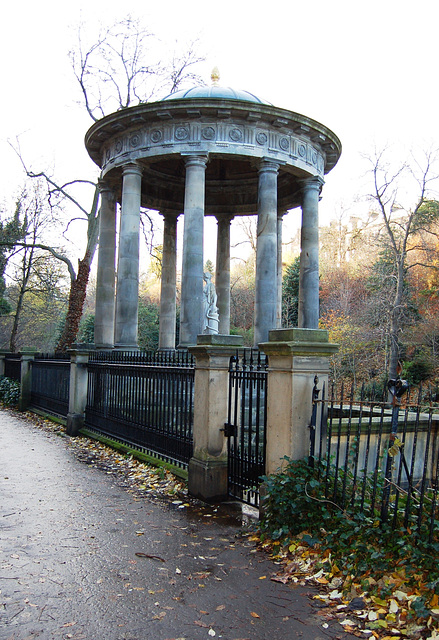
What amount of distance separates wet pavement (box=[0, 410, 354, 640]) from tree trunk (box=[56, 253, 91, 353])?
62.3 ft

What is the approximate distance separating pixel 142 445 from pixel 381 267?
26028 millimetres

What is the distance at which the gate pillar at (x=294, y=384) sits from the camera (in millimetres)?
5945

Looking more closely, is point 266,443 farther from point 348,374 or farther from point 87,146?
point 348,374

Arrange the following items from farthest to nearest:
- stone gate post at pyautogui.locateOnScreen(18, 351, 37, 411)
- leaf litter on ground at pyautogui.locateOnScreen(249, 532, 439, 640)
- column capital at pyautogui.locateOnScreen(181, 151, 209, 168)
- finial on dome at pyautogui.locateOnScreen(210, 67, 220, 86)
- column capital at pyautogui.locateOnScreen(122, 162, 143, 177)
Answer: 1. finial on dome at pyautogui.locateOnScreen(210, 67, 220, 86)
2. stone gate post at pyautogui.locateOnScreen(18, 351, 37, 411)
3. column capital at pyautogui.locateOnScreen(122, 162, 143, 177)
4. column capital at pyautogui.locateOnScreen(181, 151, 209, 168)
5. leaf litter on ground at pyautogui.locateOnScreen(249, 532, 439, 640)

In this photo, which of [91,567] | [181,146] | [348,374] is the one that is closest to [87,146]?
[181,146]

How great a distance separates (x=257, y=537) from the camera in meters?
5.78

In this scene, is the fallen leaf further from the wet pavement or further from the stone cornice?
the stone cornice

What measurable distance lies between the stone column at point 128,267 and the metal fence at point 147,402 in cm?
484

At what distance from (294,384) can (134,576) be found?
2582 mm

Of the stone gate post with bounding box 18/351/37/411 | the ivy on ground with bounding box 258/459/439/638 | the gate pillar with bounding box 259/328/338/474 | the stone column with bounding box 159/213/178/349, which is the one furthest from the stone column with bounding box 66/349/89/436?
the stone column with bounding box 159/213/178/349

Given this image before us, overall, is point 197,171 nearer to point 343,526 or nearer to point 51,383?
point 51,383

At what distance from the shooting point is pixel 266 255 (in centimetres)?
1766

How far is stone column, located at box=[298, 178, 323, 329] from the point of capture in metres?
19.1

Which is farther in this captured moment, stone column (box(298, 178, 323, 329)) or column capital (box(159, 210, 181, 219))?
column capital (box(159, 210, 181, 219))
